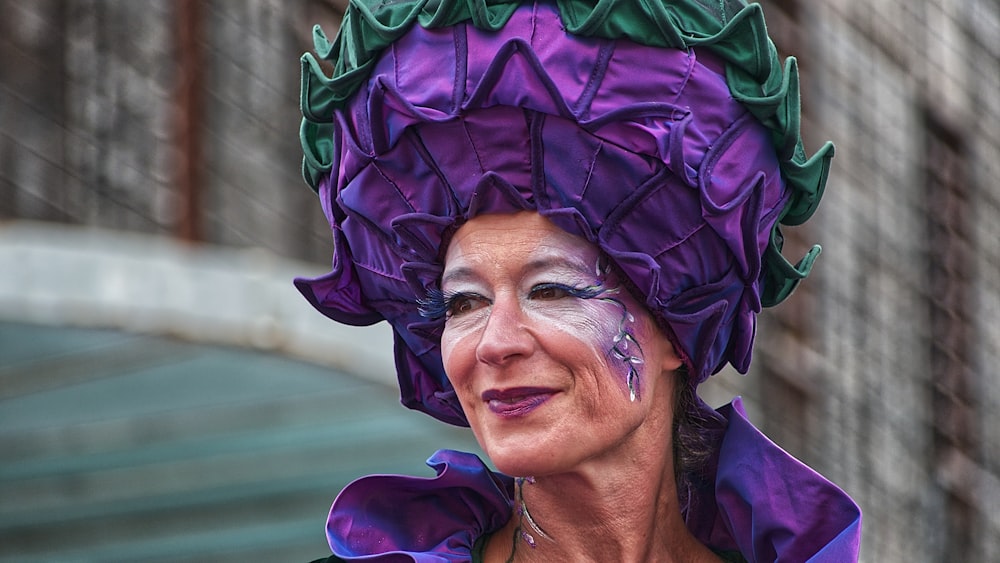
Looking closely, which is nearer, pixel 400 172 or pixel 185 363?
pixel 400 172

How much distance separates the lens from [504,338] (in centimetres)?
256

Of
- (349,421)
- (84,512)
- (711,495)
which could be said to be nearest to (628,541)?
(711,495)

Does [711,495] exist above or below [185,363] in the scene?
above

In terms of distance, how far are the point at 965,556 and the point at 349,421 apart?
4544 mm

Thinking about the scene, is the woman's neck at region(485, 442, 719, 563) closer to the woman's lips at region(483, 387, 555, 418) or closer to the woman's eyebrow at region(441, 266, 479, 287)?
the woman's lips at region(483, 387, 555, 418)

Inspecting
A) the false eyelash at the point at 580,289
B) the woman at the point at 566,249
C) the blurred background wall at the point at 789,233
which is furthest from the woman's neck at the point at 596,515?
A: the blurred background wall at the point at 789,233

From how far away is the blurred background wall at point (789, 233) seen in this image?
6121 millimetres

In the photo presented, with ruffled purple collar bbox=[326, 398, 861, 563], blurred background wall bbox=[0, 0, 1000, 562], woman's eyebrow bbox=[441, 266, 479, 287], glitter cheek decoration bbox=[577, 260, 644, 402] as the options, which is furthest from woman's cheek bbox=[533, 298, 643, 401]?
blurred background wall bbox=[0, 0, 1000, 562]

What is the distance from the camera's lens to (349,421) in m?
7.07

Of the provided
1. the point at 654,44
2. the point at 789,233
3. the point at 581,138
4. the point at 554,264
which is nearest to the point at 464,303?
the point at 554,264

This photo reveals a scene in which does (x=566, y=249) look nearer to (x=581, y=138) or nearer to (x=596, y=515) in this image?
(x=581, y=138)

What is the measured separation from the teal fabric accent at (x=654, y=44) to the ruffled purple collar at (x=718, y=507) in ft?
0.89

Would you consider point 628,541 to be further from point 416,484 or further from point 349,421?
point 349,421

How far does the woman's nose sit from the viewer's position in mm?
2561
